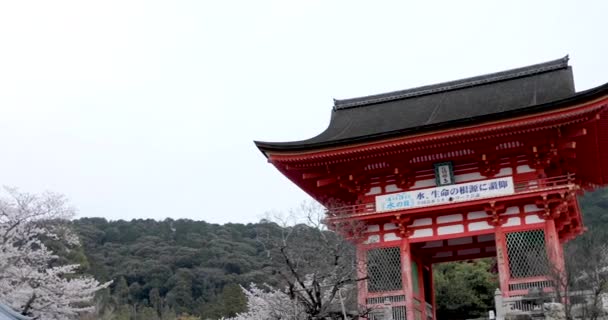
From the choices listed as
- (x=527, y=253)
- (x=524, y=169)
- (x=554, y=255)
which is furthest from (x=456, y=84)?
(x=554, y=255)

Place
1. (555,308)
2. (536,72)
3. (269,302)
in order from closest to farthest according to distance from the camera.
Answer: (555,308) < (269,302) < (536,72)

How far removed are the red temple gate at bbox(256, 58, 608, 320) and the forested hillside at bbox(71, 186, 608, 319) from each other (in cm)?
3305

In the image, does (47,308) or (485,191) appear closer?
(485,191)

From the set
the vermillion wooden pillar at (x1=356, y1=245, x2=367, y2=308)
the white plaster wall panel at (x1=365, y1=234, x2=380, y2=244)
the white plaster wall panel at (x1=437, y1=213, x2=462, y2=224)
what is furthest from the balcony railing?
the vermillion wooden pillar at (x1=356, y1=245, x2=367, y2=308)

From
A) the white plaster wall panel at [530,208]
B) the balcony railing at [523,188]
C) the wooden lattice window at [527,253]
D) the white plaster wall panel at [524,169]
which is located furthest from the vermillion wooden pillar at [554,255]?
the white plaster wall panel at [524,169]

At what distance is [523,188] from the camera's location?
58.0ft

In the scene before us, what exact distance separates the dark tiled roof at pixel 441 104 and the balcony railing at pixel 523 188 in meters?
1.95

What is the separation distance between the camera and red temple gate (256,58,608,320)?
56.3 feet

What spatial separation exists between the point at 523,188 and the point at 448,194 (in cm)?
197

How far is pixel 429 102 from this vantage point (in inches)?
869

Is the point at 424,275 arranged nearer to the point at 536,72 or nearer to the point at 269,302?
A: the point at 269,302

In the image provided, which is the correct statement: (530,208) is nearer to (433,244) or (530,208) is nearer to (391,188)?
(433,244)

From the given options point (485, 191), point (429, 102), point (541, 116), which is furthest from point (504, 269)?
point (429, 102)

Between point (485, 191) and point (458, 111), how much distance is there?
339 cm
